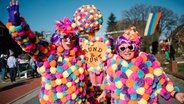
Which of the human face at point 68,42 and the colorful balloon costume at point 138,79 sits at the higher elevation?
the human face at point 68,42

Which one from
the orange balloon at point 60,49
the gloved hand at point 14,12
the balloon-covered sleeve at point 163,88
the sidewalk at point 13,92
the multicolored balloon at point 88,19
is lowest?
the sidewalk at point 13,92

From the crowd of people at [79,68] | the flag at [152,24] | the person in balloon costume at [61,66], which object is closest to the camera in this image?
the crowd of people at [79,68]

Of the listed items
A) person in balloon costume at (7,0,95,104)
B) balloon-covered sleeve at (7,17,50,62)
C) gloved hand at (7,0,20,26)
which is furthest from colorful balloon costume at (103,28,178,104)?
gloved hand at (7,0,20,26)

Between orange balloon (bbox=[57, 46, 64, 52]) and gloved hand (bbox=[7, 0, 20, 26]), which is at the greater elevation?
gloved hand (bbox=[7, 0, 20, 26])

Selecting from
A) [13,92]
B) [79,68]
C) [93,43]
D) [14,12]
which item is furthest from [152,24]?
[13,92]

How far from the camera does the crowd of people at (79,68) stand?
403 cm

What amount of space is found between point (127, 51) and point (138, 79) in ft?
1.18

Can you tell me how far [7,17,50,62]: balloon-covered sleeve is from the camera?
3.87 metres

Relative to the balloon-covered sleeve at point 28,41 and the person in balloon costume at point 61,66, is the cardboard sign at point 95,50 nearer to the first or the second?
the person in balloon costume at point 61,66

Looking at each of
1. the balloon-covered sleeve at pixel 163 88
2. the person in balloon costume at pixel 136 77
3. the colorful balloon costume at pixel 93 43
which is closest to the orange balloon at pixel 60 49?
the person in balloon costume at pixel 136 77

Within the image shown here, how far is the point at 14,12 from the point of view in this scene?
3.78 m

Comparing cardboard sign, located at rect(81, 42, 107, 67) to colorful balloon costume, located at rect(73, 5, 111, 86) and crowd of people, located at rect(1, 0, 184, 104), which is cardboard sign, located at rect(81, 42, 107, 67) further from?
crowd of people, located at rect(1, 0, 184, 104)

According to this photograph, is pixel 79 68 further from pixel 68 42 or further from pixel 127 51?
pixel 127 51

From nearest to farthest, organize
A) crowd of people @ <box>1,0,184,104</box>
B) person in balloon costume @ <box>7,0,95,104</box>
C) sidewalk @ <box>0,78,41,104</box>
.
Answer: crowd of people @ <box>1,0,184,104</box>
person in balloon costume @ <box>7,0,95,104</box>
sidewalk @ <box>0,78,41,104</box>
